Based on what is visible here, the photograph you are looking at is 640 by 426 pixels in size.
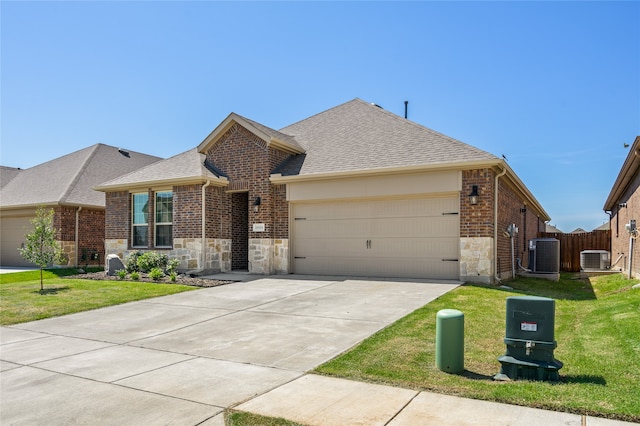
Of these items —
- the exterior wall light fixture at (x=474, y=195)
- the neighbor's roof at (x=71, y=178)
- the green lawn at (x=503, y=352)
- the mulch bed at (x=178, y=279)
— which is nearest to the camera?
the green lawn at (x=503, y=352)

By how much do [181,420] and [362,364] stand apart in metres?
2.37

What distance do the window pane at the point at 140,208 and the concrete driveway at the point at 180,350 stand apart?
657 centimetres

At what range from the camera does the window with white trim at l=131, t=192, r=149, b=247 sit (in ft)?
56.3

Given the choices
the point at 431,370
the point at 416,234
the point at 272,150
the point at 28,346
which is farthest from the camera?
the point at 272,150

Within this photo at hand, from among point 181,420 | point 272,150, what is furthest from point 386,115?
point 181,420

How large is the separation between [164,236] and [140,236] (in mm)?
1307

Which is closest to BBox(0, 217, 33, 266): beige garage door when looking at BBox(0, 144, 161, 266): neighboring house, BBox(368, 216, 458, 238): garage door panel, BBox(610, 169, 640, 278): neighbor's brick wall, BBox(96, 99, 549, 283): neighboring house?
BBox(0, 144, 161, 266): neighboring house

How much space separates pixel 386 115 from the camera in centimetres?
1686

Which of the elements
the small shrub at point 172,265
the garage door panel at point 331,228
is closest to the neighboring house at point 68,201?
the small shrub at point 172,265

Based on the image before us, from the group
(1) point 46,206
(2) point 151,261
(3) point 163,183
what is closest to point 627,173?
(3) point 163,183

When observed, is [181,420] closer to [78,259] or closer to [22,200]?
[78,259]

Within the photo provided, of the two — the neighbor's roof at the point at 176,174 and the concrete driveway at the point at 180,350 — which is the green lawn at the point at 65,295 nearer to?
the concrete driveway at the point at 180,350

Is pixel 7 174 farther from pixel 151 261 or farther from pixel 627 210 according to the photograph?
pixel 627 210

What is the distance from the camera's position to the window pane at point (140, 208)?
17188 millimetres
